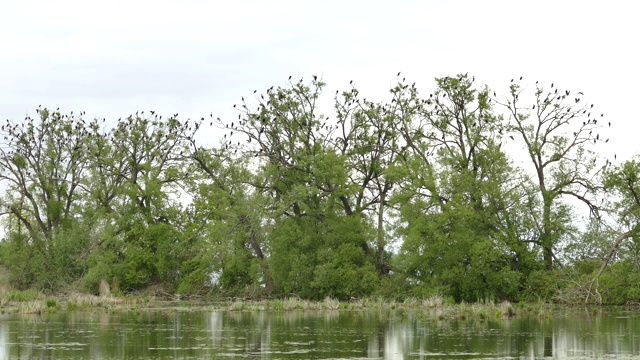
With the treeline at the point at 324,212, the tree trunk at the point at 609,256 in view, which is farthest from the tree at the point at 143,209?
the tree trunk at the point at 609,256

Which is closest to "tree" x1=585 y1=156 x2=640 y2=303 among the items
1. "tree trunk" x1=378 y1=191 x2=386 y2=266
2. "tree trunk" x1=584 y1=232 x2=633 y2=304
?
"tree trunk" x1=584 y1=232 x2=633 y2=304

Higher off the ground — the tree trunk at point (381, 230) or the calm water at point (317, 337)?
the tree trunk at point (381, 230)

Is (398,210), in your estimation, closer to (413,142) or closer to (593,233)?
(413,142)

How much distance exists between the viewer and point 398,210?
52.3 metres

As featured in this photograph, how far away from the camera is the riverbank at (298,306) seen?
39.0 meters

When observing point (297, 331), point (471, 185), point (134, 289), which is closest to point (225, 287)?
point (134, 289)

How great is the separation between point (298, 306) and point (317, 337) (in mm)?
18831

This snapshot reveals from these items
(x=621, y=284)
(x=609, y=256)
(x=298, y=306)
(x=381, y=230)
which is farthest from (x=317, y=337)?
(x=381, y=230)

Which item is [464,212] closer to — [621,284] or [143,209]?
[621,284]

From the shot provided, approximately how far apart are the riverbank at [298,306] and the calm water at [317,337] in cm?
168

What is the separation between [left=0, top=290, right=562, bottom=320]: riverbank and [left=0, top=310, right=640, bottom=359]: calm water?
1676 mm

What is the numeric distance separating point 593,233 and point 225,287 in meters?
24.3

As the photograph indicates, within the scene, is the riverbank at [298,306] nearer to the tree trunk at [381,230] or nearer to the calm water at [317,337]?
the calm water at [317,337]

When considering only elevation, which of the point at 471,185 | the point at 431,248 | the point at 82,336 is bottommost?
the point at 82,336
